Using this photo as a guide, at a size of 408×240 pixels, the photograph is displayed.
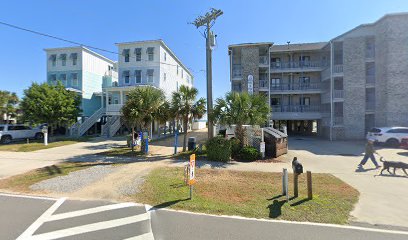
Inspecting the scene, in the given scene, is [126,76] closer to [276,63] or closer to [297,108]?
[276,63]

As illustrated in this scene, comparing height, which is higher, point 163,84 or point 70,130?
point 163,84

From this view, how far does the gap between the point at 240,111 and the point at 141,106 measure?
601 cm

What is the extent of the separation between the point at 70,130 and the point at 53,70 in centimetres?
986

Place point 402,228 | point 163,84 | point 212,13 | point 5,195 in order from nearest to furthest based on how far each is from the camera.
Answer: point 402,228, point 5,195, point 212,13, point 163,84

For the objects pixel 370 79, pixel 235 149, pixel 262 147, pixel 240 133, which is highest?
pixel 370 79

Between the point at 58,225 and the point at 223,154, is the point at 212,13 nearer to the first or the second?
the point at 223,154

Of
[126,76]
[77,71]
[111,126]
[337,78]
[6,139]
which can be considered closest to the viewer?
[6,139]

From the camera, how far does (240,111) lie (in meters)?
12.8

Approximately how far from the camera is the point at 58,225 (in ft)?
16.4

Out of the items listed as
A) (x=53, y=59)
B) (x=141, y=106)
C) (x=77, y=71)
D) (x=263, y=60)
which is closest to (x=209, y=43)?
(x=141, y=106)

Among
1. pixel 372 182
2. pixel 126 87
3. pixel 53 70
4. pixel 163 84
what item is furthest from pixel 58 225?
pixel 53 70

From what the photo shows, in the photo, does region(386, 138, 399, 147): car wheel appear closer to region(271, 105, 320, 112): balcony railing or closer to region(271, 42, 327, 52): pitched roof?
region(271, 105, 320, 112): balcony railing

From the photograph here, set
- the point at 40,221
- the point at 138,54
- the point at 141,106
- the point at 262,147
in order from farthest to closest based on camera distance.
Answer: the point at 138,54, the point at 141,106, the point at 262,147, the point at 40,221

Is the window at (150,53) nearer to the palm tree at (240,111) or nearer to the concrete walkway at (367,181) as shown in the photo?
the palm tree at (240,111)
